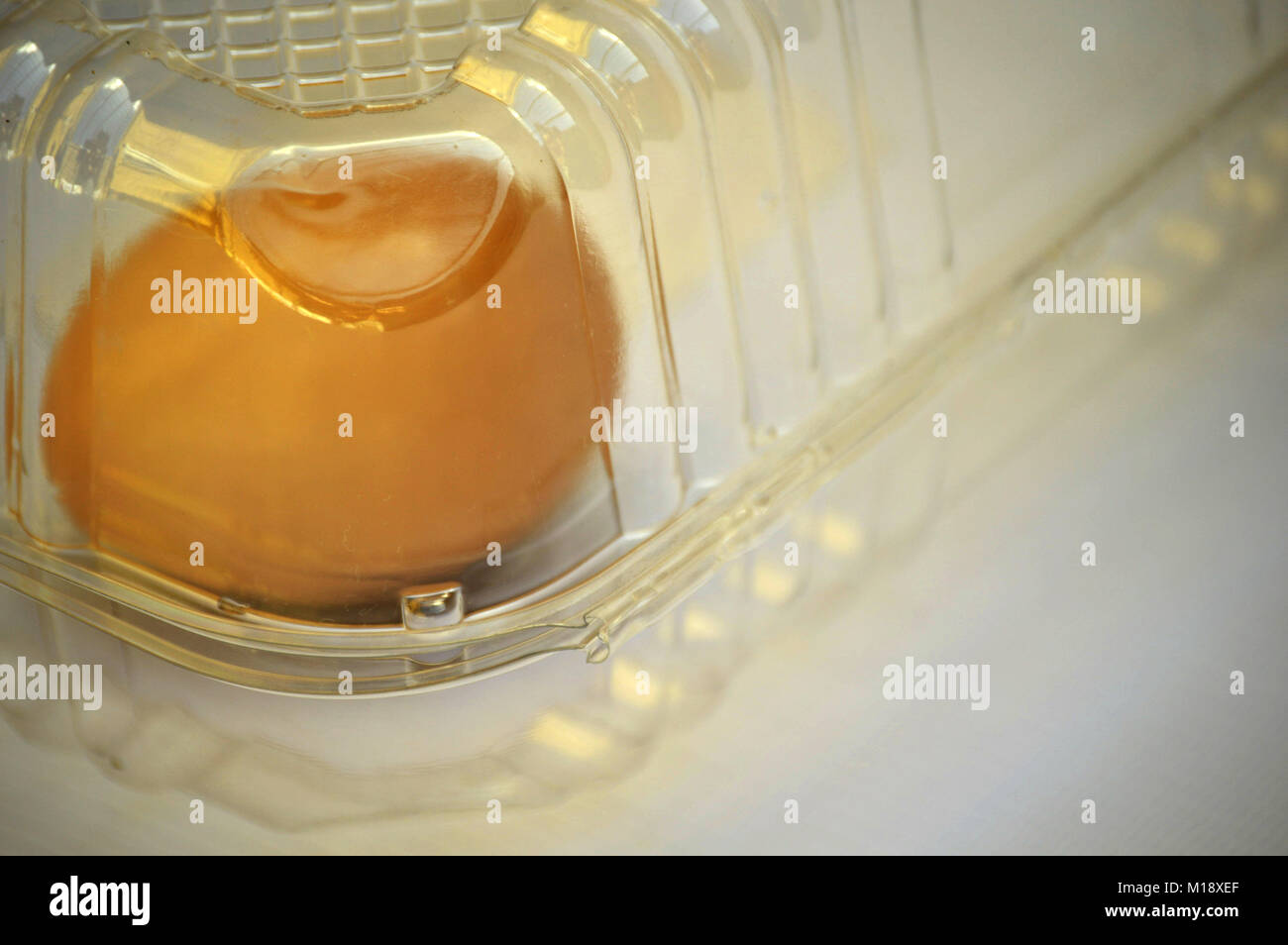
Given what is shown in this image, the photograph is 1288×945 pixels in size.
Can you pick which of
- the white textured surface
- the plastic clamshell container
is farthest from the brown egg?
the white textured surface

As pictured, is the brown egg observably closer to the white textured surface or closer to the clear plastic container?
the clear plastic container

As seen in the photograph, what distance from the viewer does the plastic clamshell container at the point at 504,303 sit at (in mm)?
641

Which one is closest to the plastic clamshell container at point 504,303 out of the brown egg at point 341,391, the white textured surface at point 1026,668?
the brown egg at point 341,391

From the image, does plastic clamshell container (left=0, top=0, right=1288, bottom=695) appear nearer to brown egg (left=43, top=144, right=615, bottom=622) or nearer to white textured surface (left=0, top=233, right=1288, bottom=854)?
brown egg (left=43, top=144, right=615, bottom=622)

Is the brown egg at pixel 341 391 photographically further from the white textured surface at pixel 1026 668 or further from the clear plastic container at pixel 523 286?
the white textured surface at pixel 1026 668

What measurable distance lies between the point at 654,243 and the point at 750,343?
91mm

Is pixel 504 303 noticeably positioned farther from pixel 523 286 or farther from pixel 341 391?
pixel 341 391

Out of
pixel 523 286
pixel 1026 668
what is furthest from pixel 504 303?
pixel 1026 668

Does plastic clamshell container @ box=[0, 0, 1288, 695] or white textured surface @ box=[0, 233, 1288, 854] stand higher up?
plastic clamshell container @ box=[0, 0, 1288, 695]

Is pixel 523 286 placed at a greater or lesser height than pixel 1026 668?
greater

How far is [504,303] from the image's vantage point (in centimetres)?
65

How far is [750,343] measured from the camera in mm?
643

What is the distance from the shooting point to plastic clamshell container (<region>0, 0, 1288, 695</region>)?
641 millimetres
